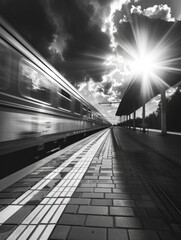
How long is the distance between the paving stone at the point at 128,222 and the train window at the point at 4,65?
3015mm

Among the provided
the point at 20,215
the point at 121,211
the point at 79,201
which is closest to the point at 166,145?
the point at 121,211

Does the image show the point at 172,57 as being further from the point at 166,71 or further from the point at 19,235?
the point at 19,235

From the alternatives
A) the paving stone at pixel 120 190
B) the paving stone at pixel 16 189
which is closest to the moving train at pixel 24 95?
the paving stone at pixel 16 189

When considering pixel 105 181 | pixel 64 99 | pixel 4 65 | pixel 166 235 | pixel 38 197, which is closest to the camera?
pixel 166 235

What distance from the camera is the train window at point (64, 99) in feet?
19.0

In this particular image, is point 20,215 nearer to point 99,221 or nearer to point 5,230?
point 5,230

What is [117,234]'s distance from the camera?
64.7 inches

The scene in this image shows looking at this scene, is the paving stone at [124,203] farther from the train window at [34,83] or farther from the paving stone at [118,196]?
the train window at [34,83]

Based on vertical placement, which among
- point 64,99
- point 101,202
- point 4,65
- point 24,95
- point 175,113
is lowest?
point 101,202

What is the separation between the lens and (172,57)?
9.63m

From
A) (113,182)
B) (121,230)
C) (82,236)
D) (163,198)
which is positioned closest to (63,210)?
(82,236)

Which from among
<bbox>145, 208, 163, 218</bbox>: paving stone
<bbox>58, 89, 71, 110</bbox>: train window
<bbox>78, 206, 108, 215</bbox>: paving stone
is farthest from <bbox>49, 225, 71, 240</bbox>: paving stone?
<bbox>58, 89, 71, 110</bbox>: train window

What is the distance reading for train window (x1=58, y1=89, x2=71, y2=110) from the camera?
19.0 ft

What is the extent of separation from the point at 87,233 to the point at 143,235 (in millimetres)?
612
